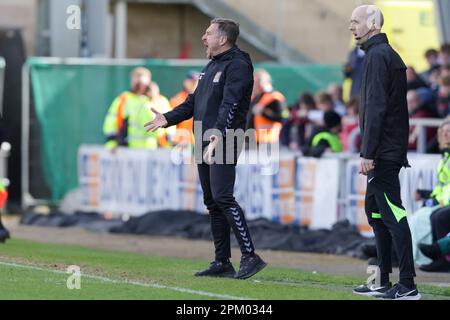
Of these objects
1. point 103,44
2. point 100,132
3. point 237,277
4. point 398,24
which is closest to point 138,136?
point 100,132

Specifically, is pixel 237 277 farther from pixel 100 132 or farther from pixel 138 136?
pixel 100 132

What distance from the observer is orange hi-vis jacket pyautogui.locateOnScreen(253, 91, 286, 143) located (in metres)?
19.2

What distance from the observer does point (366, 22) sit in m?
9.96

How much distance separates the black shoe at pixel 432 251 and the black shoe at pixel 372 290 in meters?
3.16

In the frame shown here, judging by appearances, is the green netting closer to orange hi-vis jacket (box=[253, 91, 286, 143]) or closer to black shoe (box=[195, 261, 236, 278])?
orange hi-vis jacket (box=[253, 91, 286, 143])

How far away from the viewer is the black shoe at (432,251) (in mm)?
13281

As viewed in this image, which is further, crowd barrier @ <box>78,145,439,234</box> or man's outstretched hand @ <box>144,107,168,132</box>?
crowd barrier @ <box>78,145,439,234</box>

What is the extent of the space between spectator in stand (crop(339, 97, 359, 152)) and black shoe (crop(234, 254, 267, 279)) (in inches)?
265

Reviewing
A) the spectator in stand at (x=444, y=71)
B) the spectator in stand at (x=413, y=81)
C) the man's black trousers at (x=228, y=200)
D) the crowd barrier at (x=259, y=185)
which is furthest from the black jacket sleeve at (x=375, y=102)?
the spectator in stand at (x=413, y=81)

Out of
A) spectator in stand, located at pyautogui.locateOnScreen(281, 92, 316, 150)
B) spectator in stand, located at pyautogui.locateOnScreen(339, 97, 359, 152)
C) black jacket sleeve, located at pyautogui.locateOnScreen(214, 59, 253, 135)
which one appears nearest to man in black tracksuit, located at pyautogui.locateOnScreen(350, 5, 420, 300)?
black jacket sleeve, located at pyautogui.locateOnScreen(214, 59, 253, 135)

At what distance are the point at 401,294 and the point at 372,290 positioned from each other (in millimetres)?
363

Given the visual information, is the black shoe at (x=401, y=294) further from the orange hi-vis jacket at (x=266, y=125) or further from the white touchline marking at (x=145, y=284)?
the orange hi-vis jacket at (x=266, y=125)

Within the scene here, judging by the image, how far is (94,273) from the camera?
11305 mm
